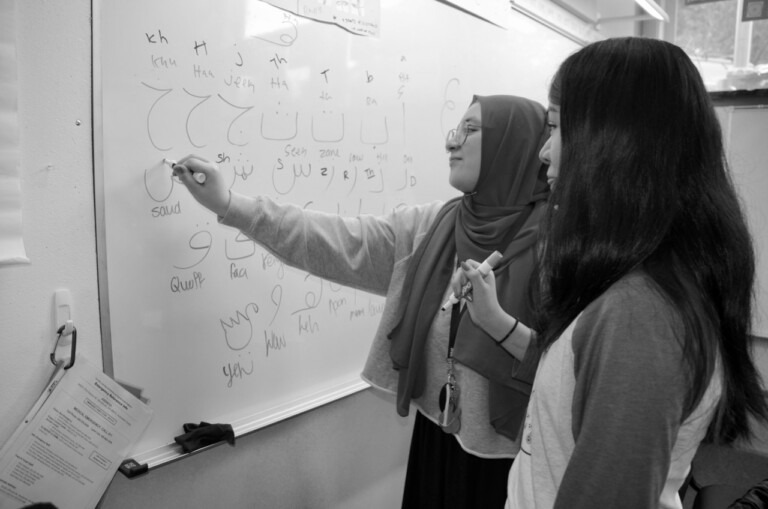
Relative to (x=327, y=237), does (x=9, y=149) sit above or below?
above

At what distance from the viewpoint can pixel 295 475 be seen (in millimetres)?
1521

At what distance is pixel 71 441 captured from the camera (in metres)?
1.01

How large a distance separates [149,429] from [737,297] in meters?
1.12

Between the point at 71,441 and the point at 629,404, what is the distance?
966 mm

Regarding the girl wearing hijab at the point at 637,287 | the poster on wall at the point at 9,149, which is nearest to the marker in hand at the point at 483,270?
the girl wearing hijab at the point at 637,287

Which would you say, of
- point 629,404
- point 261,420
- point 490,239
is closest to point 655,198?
point 629,404

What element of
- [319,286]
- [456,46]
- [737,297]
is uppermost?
[456,46]

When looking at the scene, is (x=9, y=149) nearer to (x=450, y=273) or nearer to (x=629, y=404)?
(x=450, y=273)

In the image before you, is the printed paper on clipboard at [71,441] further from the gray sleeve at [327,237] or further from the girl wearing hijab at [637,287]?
the girl wearing hijab at [637,287]

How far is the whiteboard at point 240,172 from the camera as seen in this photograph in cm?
109

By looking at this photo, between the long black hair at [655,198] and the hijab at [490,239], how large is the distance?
1.64ft

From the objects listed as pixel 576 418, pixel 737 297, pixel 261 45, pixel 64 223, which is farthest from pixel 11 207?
pixel 737 297

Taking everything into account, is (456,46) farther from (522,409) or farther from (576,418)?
(576,418)

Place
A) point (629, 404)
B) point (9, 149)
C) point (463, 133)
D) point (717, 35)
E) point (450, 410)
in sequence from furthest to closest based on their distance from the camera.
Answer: point (717, 35)
point (463, 133)
point (450, 410)
point (9, 149)
point (629, 404)
